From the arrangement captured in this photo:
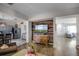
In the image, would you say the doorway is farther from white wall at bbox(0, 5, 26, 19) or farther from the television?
white wall at bbox(0, 5, 26, 19)

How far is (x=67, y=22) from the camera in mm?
1962

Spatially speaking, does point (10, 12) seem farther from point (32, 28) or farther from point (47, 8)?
point (47, 8)

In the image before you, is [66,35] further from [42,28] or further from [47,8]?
[47,8]

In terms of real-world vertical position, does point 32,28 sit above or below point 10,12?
below

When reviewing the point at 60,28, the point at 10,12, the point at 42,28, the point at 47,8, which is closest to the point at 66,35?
the point at 60,28

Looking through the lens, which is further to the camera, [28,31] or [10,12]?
[28,31]

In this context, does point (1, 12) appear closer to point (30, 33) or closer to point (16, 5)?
point (16, 5)

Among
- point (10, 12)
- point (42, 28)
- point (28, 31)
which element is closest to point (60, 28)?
point (42, 28)

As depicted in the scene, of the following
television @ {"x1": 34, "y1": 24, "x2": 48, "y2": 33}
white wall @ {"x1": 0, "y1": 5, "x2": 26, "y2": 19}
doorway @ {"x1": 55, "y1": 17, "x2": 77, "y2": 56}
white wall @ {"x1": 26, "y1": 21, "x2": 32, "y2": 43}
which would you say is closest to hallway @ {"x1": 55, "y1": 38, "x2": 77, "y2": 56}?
doorway @ {"x1": 55, "y1": 17, "x2": 77, "y2": 56}

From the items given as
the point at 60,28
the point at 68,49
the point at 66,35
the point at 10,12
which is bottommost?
the point at 68,49

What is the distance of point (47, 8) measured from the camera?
1864 mm

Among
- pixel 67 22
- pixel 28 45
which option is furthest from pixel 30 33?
pixel 67 22

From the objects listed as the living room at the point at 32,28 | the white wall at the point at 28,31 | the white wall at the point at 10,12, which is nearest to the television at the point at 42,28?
the living room at the point at 32,28

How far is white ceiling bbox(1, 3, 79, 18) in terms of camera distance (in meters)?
1.79
